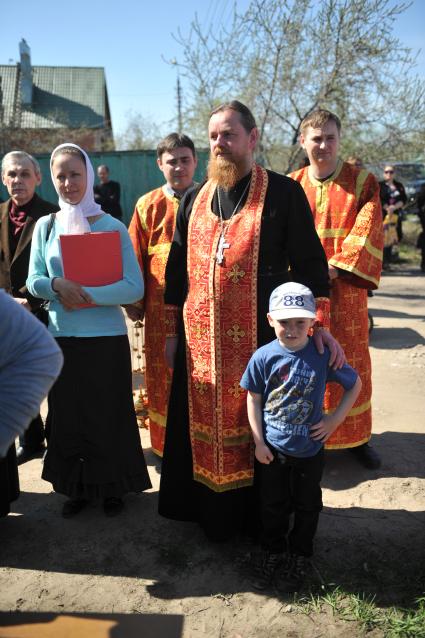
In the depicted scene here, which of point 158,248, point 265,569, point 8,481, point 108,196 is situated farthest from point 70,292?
point 108,196

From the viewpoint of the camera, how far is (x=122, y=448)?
3.17 meters

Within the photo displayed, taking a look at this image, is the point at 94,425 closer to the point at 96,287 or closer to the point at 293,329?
the point at 96,287

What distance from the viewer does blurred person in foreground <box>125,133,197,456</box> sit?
3562mm

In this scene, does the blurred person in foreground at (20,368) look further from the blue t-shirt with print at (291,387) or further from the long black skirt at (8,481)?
the long black skirt at (8,481)

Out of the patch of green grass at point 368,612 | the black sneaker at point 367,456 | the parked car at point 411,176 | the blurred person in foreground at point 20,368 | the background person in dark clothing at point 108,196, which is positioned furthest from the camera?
the parked car at point 411,176

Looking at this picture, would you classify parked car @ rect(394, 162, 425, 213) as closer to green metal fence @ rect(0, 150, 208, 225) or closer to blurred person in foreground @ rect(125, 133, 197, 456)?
green metal fence @ rect(0, 150, 208, 225)

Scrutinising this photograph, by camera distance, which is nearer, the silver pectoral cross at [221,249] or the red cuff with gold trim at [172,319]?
the silver pectoral cross at [221,249]

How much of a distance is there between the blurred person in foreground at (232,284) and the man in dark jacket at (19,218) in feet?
4.46

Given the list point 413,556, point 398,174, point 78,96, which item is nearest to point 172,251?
point 413,556

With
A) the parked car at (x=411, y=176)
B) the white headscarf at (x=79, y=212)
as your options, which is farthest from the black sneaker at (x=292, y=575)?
the parked car at (x=411, y=176)

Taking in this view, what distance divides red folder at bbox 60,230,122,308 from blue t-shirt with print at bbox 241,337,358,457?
996 mm

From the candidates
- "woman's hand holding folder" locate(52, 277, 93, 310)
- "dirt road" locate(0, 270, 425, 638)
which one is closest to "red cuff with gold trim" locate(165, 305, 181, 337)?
"woman's hand holding folder" locate(52, 277, 93, 310)

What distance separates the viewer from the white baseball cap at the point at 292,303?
7.54 ft

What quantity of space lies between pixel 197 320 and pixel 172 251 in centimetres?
46
